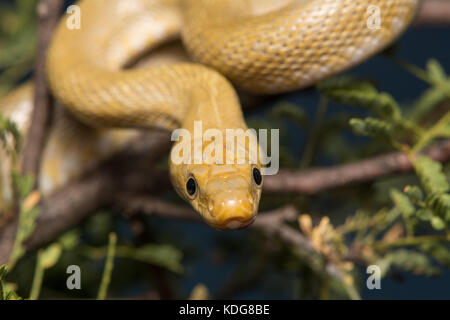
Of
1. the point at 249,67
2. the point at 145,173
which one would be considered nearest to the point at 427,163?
the point at 249,67

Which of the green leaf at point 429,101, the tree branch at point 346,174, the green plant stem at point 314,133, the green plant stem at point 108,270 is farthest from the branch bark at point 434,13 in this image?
the green plant stem at point 108,270

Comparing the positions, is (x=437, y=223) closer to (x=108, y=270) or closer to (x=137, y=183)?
(x=108, y=270)

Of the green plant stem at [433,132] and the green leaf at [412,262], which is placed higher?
the green plant stem at [433,132]

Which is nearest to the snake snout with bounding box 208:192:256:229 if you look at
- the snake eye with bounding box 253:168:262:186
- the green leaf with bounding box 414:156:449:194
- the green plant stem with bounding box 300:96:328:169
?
the snake eye with bounding box 253:168:262:186

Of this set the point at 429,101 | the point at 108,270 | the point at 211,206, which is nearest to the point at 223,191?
the point at 211,206

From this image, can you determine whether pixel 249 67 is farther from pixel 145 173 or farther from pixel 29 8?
pixel 29 8

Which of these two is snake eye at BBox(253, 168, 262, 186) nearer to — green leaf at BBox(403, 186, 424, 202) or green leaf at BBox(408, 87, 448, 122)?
green leaf at BBox(403, 186, 424, 202)

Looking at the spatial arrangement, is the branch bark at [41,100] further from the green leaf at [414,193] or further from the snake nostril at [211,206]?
the green leaf at [414,193]
